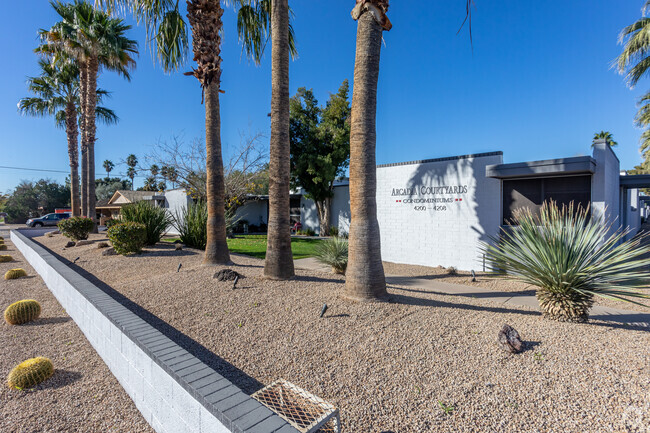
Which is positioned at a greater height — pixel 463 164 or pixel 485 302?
pixel 463 164

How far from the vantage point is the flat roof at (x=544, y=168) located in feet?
26.7

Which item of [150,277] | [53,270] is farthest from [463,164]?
[53,270]

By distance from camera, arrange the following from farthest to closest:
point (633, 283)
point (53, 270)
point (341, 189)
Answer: point (341, 189), point (53, 270), point (633, 283)

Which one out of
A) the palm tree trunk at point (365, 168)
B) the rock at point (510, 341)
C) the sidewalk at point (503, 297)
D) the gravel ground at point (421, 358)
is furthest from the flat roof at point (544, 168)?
the rock at point (510, 341)

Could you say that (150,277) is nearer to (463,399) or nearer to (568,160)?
(463,399)

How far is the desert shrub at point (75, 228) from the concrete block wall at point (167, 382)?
13.8 metres

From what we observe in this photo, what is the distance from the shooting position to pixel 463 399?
2957mm

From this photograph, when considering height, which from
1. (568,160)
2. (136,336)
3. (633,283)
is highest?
(568,160)

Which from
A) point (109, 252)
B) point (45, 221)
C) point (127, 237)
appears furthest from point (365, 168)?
point (45, 221)

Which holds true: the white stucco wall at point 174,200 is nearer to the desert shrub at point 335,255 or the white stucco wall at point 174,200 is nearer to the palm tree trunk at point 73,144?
the palm tree trunk at point 73,144

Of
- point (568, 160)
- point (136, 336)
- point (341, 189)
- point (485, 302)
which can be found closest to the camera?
point (136, 336)

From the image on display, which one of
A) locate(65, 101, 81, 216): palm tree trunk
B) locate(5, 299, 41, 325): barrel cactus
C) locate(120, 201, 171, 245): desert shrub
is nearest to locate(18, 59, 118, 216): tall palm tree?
locate(65, 101, 81, 216): palm tree trunk

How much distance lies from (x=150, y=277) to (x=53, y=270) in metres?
2.12

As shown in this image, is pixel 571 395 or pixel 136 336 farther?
pixel 136 336
